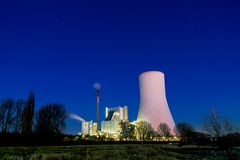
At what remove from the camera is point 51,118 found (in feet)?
143

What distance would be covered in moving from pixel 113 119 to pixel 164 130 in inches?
1350

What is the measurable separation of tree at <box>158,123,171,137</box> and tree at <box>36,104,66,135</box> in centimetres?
3129

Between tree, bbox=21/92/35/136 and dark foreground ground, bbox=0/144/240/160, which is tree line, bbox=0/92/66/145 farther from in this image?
dark foreground ground, bbox=0/144/240/160

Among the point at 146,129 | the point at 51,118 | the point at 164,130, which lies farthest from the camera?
the point at 146,129

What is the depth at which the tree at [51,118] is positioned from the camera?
41.9 metres

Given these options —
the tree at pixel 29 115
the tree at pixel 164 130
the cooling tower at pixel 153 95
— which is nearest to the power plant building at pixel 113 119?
the tree at pixel 164 130

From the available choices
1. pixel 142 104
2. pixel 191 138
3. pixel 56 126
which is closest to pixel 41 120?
pixel 56 126

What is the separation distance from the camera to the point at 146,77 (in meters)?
57.8

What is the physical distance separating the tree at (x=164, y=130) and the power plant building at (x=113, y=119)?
86.4 feet

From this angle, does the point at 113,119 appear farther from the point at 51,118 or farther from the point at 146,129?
the point at 51,118

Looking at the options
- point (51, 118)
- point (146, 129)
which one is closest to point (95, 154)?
point (51, 118)

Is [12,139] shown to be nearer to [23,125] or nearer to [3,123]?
[23,125]

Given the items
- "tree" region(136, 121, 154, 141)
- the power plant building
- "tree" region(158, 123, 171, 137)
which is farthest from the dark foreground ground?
the power plant building

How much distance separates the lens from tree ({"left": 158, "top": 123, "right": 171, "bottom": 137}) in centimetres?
6588
